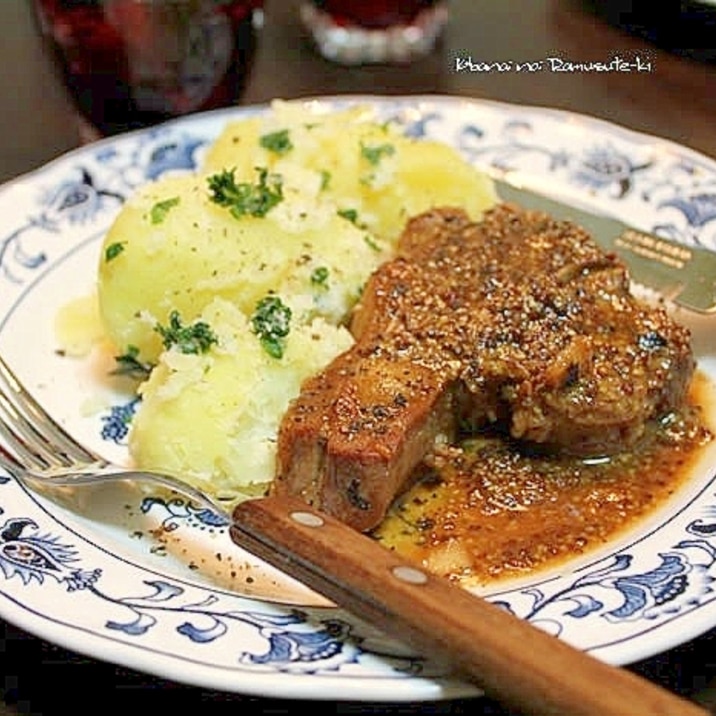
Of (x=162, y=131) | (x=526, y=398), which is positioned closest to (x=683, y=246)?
(x=526, y=398)

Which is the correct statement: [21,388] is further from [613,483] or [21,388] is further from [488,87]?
[488,87]

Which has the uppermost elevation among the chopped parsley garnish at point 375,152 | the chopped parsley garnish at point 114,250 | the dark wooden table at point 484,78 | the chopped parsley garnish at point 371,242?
the chopped parsley garnish at point 375,152

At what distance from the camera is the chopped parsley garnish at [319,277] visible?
2565mm

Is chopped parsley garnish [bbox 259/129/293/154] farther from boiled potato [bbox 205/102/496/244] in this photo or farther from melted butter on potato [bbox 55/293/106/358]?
melted butter on potato [bbox 55/293/106/358]

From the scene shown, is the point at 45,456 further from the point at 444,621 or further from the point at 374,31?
the point at 374,31

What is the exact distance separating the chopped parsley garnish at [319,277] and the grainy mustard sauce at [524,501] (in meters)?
0.41

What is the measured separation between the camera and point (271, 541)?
6.21 ft

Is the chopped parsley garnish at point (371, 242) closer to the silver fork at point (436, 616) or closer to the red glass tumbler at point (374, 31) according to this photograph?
the silver fork at point (436, 616)

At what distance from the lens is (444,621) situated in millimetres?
1680

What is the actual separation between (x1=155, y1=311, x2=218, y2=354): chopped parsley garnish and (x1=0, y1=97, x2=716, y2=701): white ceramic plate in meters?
0.23

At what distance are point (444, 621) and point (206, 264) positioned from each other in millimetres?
1115

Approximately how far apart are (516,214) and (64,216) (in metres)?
1.02

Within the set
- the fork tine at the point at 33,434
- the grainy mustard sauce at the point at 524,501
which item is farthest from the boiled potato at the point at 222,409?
the grainy mustard sauce at the point at 524,501

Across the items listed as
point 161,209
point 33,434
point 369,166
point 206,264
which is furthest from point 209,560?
point 369,166
